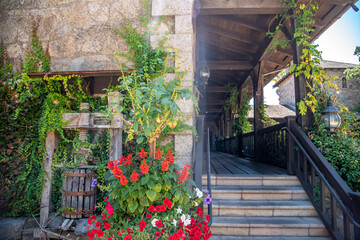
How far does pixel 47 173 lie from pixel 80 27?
2.15 meters

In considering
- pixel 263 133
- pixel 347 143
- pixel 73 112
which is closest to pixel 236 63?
pixel 263 133

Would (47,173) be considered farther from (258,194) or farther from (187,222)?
(258,194)

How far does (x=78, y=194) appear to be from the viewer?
2.68 m

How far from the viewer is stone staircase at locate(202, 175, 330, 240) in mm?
2637

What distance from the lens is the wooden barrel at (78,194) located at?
2.68 meters

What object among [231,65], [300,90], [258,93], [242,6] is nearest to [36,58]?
[242,6]

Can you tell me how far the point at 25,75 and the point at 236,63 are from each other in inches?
211

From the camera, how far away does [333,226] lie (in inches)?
99.6

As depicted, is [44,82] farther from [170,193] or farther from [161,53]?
[170,193]

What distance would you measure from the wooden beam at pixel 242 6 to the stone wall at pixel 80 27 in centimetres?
90

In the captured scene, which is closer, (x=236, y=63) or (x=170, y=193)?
(x=170, y=193)

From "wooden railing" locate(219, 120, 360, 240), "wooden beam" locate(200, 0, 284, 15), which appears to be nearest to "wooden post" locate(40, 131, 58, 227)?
"wooden beam" locate(200, 0, 284, 15)

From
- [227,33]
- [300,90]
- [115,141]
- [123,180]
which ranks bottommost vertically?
[123,180]

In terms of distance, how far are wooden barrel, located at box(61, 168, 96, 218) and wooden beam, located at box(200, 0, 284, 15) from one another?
3240 mm
